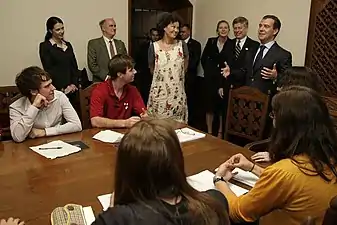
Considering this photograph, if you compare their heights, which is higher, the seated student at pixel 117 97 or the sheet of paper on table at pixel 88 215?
the seated student at pixel 117 97

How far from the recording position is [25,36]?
178 inches

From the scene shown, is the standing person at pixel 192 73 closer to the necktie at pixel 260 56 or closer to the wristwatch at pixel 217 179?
the necktie at pixel 260 56

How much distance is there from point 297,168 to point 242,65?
2.89m

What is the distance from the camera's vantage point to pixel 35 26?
455 cm

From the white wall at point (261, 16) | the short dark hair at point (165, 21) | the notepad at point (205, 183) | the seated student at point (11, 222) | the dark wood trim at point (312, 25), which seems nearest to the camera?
the seated student at point (11, 222)

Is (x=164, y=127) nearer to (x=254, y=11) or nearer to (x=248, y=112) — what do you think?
(x=248, y=112)

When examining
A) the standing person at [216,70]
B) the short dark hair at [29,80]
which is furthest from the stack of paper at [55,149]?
the standing person at [216,70]

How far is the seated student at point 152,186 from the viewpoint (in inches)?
41.4

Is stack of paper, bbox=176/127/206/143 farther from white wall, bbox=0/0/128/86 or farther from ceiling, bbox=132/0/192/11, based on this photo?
ceiling, bbox=132/0/192/11

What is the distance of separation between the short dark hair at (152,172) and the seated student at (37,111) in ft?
4.64

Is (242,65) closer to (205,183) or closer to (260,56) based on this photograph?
(260,56)

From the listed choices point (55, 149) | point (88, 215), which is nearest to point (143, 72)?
point (55, 149)

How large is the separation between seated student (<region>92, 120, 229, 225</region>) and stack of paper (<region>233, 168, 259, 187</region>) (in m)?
0.77

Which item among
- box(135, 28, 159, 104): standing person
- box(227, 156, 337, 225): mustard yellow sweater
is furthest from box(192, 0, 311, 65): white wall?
box(227, 156, 337, 225): mustard yellow sweater
